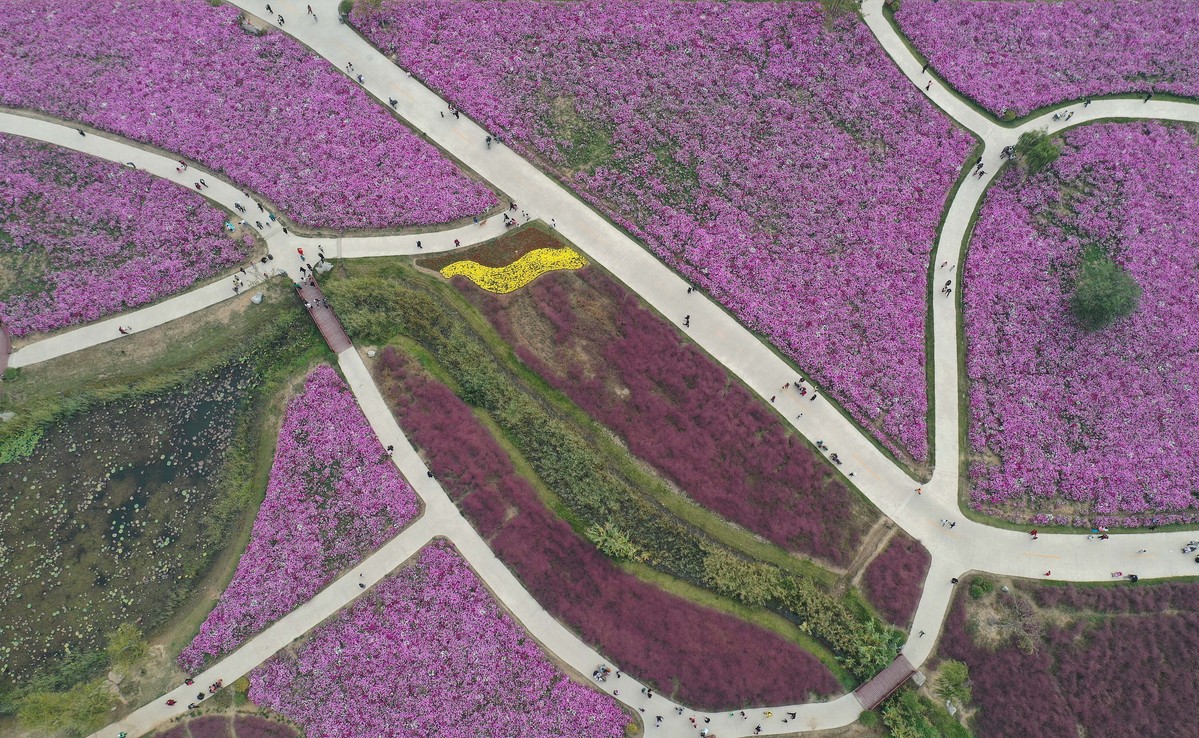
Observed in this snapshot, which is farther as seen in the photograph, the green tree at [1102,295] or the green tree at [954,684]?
the green tree at [1102,295]

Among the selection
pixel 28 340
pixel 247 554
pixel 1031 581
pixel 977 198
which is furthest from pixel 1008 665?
pixel 28 340

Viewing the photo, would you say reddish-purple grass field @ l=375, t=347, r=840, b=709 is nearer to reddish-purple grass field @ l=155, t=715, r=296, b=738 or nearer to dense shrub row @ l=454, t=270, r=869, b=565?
dense shrub row @ l=454, t=270, r=869, b=565

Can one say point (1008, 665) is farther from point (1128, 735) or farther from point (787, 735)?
point (787, 735)

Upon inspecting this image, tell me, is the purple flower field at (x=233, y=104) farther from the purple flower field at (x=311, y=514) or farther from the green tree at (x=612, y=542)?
the green tree at (x=612, y=542)

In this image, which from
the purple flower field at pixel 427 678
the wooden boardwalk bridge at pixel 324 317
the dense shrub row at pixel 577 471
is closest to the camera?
the purple flower field at pixel 427 678

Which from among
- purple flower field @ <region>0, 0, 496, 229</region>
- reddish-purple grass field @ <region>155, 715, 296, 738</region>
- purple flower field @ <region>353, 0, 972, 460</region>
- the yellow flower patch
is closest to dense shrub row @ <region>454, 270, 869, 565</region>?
the yellow flower patch

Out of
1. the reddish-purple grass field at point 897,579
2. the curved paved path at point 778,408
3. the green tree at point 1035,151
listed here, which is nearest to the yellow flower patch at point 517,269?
the curved paved path at point 778,408
